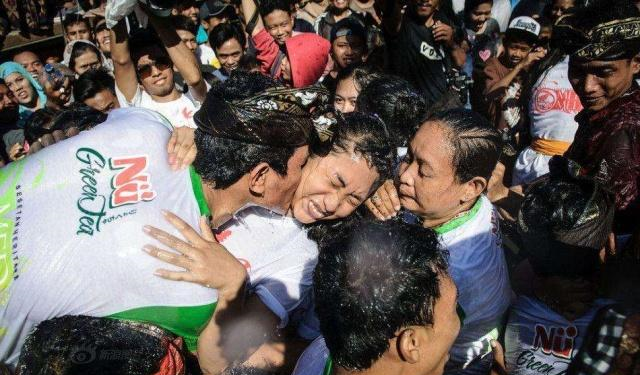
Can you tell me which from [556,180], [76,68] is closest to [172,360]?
[556,180]

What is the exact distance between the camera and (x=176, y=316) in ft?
6.16

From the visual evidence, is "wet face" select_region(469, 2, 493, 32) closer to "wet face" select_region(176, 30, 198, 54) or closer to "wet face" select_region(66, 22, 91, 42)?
"wet face" select_region(176, 30, 198, 54)

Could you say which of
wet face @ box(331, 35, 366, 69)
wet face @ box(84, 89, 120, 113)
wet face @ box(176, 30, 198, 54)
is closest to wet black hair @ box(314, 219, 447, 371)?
wet face @ box(331, 35, 366, 69)

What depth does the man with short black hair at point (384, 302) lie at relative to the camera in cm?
147

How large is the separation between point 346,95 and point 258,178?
1725 millimetres

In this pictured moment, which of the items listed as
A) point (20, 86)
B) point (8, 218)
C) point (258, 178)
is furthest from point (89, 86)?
point (258, 178)

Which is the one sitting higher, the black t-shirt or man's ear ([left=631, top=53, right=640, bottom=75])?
man's ear ([left=631, top=53, right=640, bottom=75])

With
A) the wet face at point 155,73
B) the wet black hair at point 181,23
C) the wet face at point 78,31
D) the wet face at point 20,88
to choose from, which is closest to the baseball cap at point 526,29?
the wet face at point 155,73

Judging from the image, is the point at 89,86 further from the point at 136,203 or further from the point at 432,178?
the point at 432,178

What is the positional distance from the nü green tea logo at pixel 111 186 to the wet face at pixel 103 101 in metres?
2.80

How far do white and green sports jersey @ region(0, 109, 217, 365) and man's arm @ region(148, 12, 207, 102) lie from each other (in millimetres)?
2118

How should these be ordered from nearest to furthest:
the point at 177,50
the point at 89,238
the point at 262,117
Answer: the point at 89,238, the point at 262,117, the point at 177,50

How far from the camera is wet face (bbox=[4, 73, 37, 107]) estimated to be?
6215 mm

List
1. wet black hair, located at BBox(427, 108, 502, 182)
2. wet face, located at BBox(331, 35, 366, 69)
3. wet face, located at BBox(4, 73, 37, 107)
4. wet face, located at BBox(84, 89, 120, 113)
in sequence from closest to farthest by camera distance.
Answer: wet black hair, located at BBox(427, 108, 502, 182)
wet face, located at BBox(84, 89, 120, 113)
wet face, located at BBox(331, 35, 366, 69)
wet face, located at BBox(4, 73, 37, 107)
